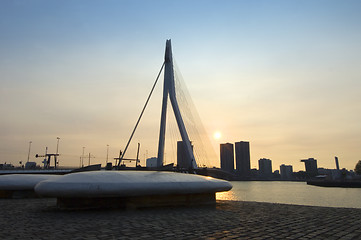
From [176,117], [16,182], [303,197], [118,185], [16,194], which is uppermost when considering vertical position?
[176,117]

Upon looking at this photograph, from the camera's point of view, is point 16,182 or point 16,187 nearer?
point 16,187

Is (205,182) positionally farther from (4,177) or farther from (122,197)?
(4,177)

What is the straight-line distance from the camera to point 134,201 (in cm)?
1065

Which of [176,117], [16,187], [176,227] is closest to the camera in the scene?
[176,227]

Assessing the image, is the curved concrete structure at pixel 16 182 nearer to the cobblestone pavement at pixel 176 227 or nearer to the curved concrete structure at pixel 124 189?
the curved concrete structure at pixel 124 189

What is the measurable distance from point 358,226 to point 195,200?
6.42m

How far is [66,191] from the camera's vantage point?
9492 millimetres

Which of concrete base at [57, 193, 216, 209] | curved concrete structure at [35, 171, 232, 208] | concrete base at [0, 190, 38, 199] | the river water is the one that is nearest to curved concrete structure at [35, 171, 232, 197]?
curved concrete structure at [35, 171, 232, 208]

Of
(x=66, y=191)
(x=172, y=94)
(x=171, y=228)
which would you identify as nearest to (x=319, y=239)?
(x=171, y=228)

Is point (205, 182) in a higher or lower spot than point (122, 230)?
higher

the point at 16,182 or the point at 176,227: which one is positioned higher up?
the point at 16,182

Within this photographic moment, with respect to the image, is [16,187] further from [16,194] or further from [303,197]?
[303,197]

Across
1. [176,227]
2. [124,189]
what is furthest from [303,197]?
[176,227]

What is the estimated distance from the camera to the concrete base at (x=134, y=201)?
10.1 meters
